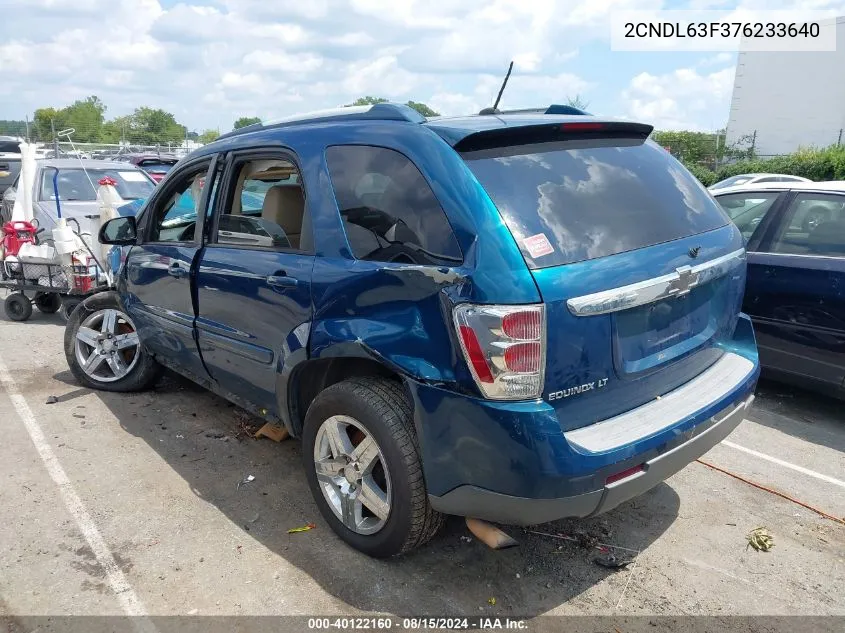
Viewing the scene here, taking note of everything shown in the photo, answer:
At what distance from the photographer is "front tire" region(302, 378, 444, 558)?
8.80ft

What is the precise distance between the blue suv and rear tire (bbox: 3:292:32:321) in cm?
521

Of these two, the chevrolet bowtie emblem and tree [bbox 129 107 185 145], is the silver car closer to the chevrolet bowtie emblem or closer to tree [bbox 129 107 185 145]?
the chevrolet bowtie emblem

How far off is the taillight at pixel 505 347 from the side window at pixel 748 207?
3428mm

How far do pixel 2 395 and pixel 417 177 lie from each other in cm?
428

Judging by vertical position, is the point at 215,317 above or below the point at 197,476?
above

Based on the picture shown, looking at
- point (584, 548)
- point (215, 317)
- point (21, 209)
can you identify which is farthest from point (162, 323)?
point (21, 209)

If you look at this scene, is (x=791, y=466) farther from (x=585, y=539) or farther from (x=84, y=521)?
(x=84, y=521)

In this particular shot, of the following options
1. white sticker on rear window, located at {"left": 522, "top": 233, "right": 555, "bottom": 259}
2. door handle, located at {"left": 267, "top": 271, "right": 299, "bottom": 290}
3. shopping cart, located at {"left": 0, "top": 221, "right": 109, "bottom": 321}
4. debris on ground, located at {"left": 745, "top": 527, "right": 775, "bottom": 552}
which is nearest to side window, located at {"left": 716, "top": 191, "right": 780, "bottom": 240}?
debris on ground, located at {"left": 745, "top": 527, "right": 775, "bottom": 552}

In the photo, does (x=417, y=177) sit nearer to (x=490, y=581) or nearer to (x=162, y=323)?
(x=490, y=581)

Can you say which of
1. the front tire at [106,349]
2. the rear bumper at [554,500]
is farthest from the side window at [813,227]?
the front tire at [106,349]

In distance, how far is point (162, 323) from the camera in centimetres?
434

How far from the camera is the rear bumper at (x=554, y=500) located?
2.40m

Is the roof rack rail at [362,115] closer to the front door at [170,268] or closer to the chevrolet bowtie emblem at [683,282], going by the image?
the front door at [170,268]

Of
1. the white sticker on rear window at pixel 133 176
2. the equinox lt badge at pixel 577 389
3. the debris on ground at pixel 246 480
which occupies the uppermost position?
the white sticker on rear window at pixel 133 176
